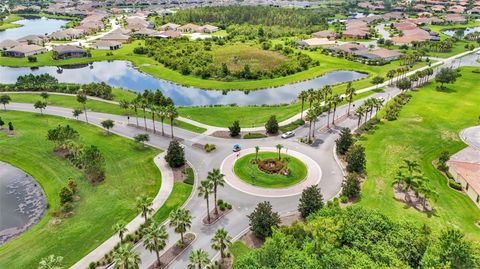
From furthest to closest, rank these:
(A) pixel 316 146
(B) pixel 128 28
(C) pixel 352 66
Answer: (B) pixel 128 28
(C) pixel 352 66
(A) pixel 316 146

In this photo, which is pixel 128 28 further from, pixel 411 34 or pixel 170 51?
pixel 411 34

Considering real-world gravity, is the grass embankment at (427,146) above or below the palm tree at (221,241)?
below

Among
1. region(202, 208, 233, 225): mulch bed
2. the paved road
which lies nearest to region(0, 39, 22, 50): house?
the paved road

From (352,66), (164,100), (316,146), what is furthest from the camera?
(352,66)

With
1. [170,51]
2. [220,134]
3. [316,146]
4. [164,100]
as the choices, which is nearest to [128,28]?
[170,51]

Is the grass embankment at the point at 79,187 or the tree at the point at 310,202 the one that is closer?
the grass embankment at the point at 79,187

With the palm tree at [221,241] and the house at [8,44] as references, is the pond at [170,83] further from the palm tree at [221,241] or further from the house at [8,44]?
the palm tree at [221,241]

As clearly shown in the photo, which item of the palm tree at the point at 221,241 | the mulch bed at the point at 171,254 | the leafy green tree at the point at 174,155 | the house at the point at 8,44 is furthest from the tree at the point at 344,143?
the house at the point at 8,44
